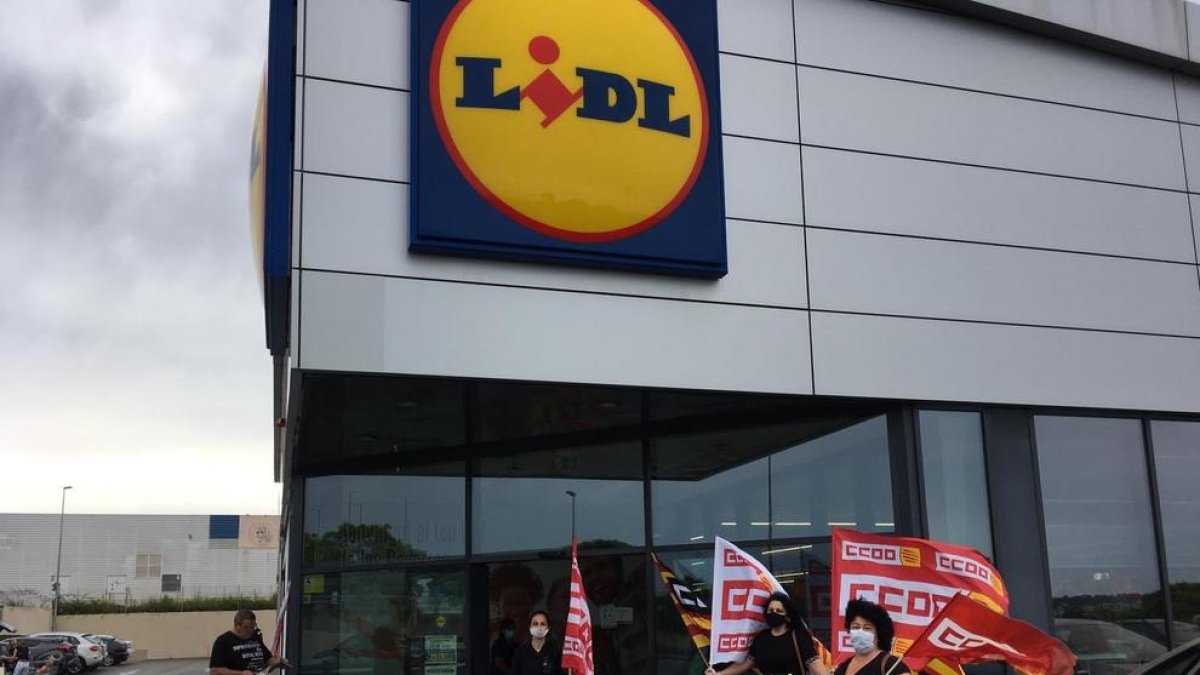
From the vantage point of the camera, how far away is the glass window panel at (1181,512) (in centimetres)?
1159

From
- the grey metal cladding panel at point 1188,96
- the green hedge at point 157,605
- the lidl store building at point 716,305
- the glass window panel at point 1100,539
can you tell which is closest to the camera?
the lidl store building at point 716,305

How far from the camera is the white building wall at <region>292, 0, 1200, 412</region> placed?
31.4ft

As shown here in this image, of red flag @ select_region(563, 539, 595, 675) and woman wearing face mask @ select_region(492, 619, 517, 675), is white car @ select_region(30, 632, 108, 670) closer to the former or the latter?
woman wearing face mask @ select_region(492, 619, 517, 675)

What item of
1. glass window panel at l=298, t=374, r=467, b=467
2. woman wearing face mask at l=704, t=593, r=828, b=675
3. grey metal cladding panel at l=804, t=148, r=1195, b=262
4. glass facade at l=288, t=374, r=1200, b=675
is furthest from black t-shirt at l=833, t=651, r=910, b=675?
grey metal cladding panel at l=804, t=148, r=1195, b=262

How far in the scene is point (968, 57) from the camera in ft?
39.9

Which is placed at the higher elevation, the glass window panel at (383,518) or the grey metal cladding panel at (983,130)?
the grey metal cladding panel at (983,130)

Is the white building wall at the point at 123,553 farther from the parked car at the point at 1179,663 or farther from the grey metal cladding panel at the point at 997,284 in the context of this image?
the parked car at the point at 1179,663

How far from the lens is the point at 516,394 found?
413 inches

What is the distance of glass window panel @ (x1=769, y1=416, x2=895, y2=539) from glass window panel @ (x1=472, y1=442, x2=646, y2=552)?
172 cm

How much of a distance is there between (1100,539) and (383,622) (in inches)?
294

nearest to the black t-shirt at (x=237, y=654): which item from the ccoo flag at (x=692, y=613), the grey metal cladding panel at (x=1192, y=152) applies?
the ccoo flag at (x=692, y=613)

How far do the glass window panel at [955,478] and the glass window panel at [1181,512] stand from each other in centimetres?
212

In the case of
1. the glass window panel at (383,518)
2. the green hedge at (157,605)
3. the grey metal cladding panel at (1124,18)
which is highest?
the grey metal cladding panel at (1124,18)

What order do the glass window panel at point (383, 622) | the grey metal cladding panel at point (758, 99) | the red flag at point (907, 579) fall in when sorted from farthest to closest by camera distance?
1. the glass window panel at point (383, 622)
2. the grey metal cladding panel at point (758, 99)
3. the red flag at point (907, 579)
